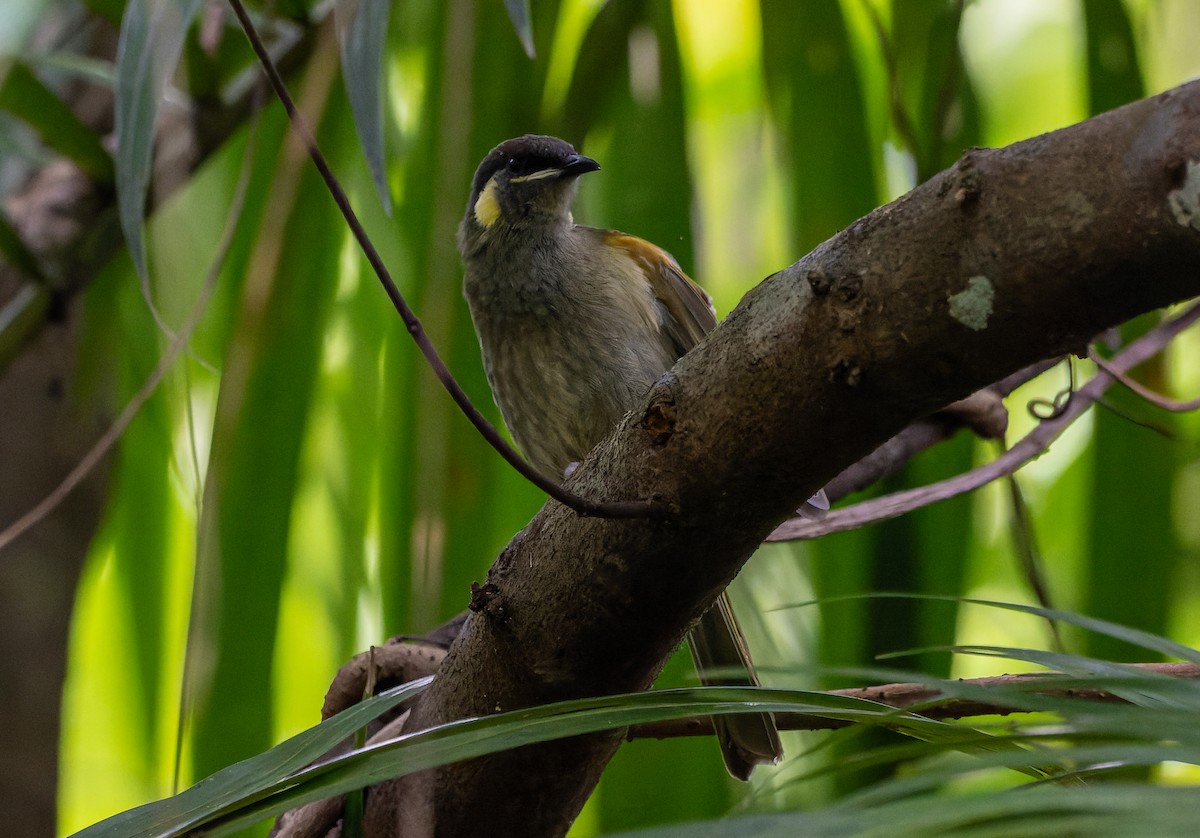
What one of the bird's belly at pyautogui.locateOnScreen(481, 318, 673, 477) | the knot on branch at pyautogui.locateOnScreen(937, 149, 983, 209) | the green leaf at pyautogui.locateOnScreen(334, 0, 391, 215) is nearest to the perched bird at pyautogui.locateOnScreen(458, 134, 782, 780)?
the bird's belly at pyautogui.locateOnScreen(481, 318, 673, 477)

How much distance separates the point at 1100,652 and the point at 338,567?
5.16 feet

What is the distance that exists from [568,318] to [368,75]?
0.99 meters

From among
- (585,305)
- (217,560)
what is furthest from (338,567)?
(585,305)

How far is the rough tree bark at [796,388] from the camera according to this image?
0.89 meters

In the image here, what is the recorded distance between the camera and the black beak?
2.45 m

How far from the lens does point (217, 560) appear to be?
1.85 metres

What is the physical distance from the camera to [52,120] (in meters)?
2.71

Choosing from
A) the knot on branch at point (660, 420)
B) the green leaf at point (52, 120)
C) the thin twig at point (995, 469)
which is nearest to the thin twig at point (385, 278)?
the knot on branch at point (660, 420)

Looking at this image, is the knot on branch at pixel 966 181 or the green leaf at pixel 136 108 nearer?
the knot on branch at pixel 966 181

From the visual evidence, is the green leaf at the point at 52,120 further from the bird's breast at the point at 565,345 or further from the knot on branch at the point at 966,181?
the knot on branch at the point at 966,181

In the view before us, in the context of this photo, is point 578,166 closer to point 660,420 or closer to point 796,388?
point 660,420

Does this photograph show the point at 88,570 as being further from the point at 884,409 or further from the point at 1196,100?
the point at 1196,100

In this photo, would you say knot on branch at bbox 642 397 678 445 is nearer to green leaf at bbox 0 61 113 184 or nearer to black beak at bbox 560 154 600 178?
black beak at bbox 560 154 600 178

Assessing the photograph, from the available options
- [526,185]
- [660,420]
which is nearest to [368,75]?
[660,420]
